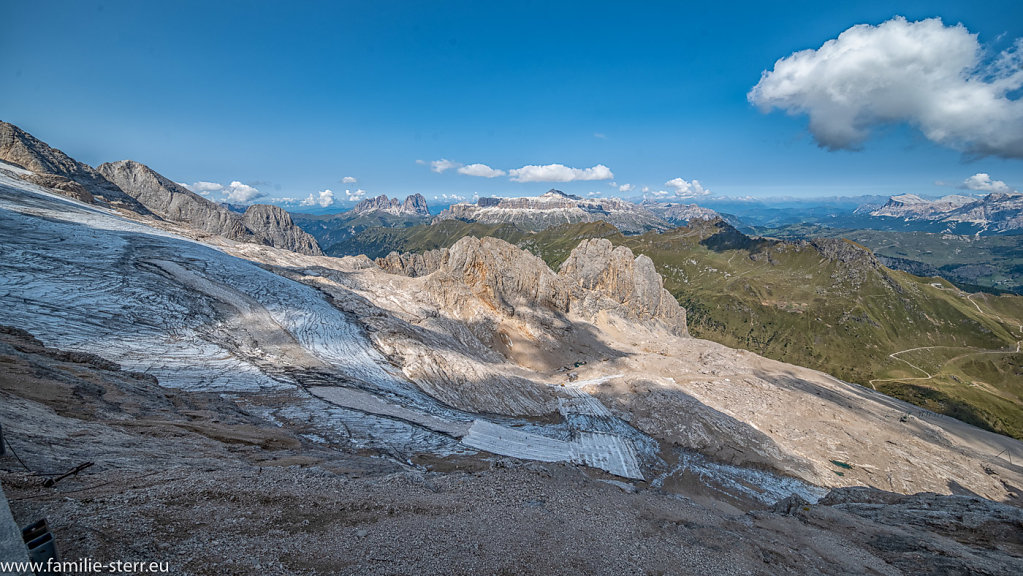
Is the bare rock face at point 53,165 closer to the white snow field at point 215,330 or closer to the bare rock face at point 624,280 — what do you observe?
the white snow field at point 215,330

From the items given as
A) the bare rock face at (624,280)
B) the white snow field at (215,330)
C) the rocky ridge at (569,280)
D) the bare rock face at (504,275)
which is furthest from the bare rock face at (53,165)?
the bare rock face at (624,280)

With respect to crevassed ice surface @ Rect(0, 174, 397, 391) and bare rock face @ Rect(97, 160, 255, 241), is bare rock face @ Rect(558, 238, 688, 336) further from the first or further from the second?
bare rock face @ Rect(97, 160, 255, 241)

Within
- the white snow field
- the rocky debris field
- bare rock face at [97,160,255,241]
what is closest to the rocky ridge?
the white snow field

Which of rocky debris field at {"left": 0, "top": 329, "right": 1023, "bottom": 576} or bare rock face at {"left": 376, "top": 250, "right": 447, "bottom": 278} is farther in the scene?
bare rock face at {"left": 376, "top": 250, "right": 447, "bottom": 278}

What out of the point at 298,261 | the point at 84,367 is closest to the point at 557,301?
the point at 298,261

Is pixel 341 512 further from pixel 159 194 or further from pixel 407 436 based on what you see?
pixel 159 194

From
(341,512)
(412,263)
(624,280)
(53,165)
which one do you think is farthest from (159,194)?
(341,512)
